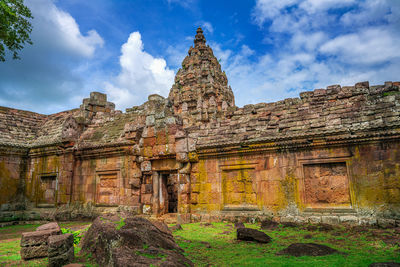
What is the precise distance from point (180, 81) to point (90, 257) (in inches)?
811

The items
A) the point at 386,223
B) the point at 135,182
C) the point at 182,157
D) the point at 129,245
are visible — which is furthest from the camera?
the point at 135,182

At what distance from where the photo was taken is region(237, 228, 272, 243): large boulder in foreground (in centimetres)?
629

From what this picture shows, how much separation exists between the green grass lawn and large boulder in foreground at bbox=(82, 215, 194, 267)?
0.36 meters

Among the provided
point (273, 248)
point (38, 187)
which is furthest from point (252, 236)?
point (38, 187)

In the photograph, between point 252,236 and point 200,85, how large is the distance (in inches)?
701

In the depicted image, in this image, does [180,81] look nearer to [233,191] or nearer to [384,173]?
[233,191]

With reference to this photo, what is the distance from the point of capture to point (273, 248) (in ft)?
19.1

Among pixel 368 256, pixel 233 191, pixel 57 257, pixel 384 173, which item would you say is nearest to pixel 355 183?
pixel 384 173

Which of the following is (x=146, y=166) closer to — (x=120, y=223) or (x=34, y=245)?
(x=120, y=223)

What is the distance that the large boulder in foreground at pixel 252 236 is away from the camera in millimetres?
6288

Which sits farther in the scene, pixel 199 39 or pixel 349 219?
pixel 199 39

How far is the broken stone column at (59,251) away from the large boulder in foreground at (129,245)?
449mm

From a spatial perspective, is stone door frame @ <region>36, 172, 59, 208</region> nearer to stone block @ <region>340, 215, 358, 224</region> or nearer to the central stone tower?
the central stone tower

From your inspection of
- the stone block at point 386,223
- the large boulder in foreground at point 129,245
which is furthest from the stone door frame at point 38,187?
the stone block at point 386,223
